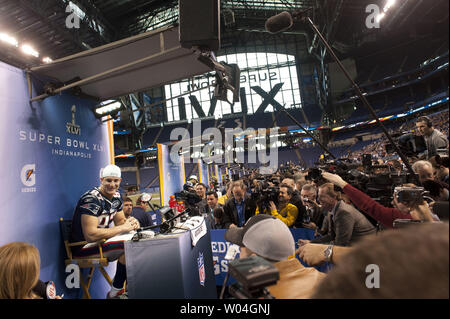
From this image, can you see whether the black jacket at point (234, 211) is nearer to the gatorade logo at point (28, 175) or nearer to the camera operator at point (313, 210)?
the camera operator at point (313, 210)

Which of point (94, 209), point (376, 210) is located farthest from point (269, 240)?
point (94, 209)

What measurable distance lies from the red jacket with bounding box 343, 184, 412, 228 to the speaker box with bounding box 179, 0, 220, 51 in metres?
1.88

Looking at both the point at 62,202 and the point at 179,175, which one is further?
the point at 179,175

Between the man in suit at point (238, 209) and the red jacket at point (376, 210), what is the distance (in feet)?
7.40

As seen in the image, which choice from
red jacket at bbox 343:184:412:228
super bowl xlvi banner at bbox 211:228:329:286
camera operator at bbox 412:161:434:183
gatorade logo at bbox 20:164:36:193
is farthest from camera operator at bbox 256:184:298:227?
gatorade logo at bbox 20:164:36:193

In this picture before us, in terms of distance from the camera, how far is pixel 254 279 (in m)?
0.65

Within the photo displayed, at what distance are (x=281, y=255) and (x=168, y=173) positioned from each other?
6201mm

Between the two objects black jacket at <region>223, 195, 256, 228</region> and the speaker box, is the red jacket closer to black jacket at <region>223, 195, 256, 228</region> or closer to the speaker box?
the speaker box

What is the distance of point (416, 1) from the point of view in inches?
290

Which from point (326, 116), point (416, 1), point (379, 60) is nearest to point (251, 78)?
point (326, 116)

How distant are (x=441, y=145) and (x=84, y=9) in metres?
15.6

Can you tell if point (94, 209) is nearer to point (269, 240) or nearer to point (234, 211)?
point (234, 211)
